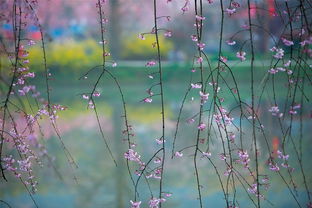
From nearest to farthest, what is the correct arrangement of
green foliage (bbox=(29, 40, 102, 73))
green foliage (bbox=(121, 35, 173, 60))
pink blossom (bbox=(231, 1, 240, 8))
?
pink blossom (bbox=(231, 1, 240, 8))
green foliage (bbox=(29, 40, 102, 73))
green foliage (bbox=(121, 35, 173, 60))

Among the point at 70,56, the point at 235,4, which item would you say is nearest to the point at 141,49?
the point at 70,56

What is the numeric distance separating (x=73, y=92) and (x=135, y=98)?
60.7 inches

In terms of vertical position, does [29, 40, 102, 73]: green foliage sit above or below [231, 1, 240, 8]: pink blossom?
below

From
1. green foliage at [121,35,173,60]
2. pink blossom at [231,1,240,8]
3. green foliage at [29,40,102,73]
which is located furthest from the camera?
green foliage at [121,35,173,60]

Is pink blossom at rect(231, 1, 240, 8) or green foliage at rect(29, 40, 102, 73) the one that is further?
green foliage at rect(29, 40, 102, 73)

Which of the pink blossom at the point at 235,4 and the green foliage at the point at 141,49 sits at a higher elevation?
the pink blossom at the point at 235,4

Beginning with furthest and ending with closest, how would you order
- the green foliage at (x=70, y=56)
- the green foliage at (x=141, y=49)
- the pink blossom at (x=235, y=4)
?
1. the green foliage at (x=141, y=49)
2. the green foliage at (x=70, y=56)
3. the pink blossom at (x=235, y=4)

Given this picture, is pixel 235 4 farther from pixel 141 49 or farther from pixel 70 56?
pixel 141 49

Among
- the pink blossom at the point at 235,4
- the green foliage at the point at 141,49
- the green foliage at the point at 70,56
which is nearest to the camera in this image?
the pink blossom at the point at 235,4

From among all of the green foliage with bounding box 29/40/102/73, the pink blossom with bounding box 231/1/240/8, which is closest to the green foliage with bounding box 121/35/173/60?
the green foliage with bounding box 29/40/102/73

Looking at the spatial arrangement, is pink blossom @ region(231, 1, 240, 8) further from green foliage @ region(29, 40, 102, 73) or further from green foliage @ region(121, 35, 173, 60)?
green foliage @ region(121, 35, 173, 60)

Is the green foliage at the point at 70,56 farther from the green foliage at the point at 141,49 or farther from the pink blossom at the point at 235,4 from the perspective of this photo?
the pink blossom at the point at 235,4

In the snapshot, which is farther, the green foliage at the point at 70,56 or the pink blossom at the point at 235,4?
the green foliage at the point at 70,56

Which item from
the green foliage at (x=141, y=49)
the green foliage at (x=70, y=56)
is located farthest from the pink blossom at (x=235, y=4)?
the green foliage at (x=141, y=49)
